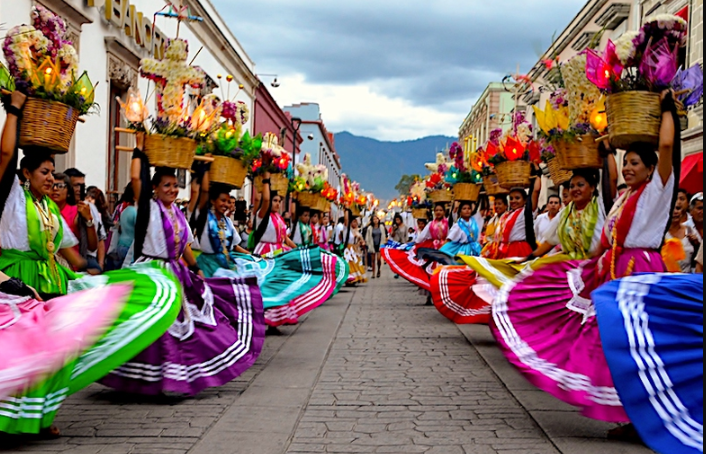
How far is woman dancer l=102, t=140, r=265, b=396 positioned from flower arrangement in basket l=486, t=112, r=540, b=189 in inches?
155

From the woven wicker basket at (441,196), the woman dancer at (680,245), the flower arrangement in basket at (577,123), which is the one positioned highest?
the flower arrangement in basket at (577,123)

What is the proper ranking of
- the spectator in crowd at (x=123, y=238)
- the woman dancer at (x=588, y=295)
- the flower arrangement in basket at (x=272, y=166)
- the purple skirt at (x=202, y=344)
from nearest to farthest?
the woman dancer at (x=588, y=295) → the purple skirt at (x=202, y=344) → the spectator in crowd at (x=123, y=238) → the flower arrangement in basket at (x=272, y=166)

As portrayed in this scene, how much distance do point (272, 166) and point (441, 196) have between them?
5.97 m

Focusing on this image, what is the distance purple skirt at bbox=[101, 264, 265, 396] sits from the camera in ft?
18.8

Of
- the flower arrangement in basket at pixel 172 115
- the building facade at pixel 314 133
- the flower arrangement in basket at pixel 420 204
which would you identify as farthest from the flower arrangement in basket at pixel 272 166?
the building facade at pixel 314 133

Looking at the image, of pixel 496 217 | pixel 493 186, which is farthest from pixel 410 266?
pixel 493 186

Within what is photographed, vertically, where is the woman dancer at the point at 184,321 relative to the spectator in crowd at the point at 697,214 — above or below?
below

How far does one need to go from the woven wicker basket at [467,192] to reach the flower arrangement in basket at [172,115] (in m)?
7.04

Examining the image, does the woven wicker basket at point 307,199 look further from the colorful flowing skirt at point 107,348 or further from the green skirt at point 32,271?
the green skirt at point 32,271

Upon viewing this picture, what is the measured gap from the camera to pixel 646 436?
3.92 meters

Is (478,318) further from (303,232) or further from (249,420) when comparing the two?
(303,232)

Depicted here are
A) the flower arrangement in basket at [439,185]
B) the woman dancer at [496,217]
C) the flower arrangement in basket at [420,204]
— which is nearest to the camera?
the woman dancer at [496,217]

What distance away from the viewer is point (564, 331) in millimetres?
5793

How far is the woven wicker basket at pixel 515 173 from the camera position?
968cm
